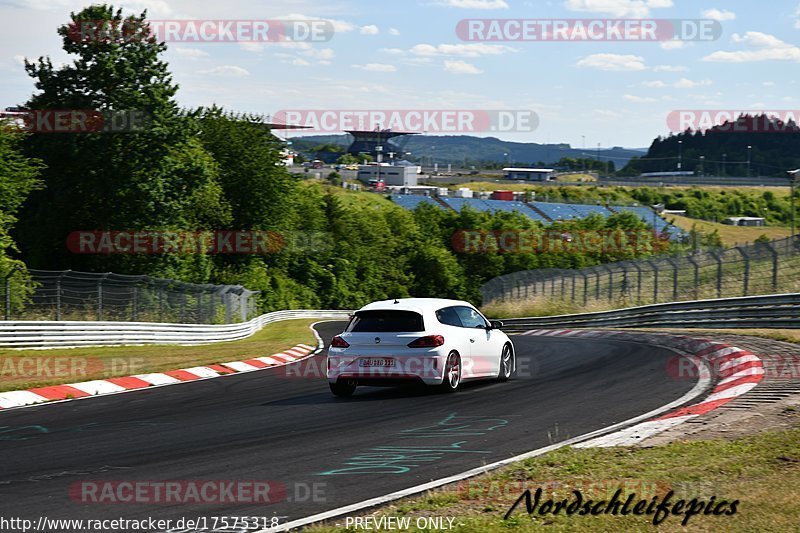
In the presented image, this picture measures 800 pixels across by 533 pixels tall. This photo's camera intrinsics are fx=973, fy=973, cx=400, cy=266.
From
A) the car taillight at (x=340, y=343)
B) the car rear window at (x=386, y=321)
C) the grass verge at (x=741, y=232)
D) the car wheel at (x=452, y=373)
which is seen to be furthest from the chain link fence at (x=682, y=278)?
the grass verge at (x=741, y=232)

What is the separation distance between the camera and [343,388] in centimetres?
1427

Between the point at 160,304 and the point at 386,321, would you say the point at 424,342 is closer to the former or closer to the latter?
the point at 386,321

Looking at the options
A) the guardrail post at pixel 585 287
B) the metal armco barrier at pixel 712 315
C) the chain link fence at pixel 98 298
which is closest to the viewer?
the chain link fence at pixel 98 298

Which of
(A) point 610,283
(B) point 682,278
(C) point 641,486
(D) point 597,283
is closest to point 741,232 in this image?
(D) point 597,283

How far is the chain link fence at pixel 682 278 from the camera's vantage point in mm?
29000

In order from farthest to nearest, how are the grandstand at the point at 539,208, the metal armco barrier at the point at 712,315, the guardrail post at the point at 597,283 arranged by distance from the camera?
the grandstand at the point at 539,208, the guardrail post at the point at 597,283, the metal armco barrier at the point at 712,315

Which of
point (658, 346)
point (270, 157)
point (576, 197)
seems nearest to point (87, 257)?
point (270, 157)

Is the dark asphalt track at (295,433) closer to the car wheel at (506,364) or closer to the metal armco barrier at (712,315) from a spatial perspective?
the car wheel at (506,364)

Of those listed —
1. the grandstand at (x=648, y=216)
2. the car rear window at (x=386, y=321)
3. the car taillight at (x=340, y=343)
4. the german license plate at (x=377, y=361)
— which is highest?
the grandstand at (x=648, y=216)

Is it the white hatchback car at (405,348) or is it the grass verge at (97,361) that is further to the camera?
the grass verge at (97,361)

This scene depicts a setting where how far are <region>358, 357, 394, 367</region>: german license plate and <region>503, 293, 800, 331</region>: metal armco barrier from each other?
545 inches

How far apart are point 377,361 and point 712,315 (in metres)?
17.9

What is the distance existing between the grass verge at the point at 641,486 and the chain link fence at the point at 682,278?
69.4 ft

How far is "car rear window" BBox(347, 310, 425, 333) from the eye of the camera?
14.0 meters
